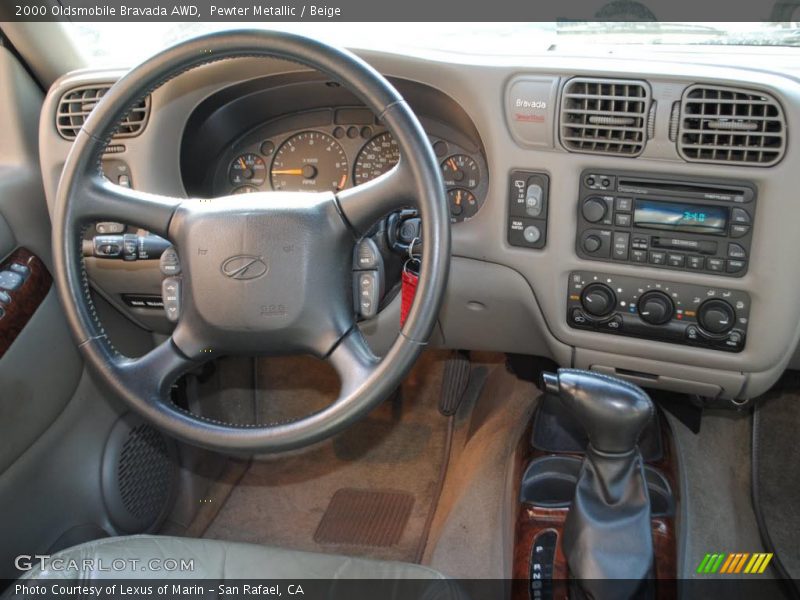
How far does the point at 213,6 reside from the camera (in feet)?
5.21

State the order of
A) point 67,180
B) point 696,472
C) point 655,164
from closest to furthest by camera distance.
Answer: point 67,180, point 655,164, point 696,472

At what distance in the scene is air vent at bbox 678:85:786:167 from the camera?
1.26 metres

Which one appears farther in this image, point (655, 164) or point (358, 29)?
point (358, 29)

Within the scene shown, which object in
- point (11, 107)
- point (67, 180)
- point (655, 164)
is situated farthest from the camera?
point (11, 107)

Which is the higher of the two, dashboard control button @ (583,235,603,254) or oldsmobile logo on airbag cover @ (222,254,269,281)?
oldsmobile logo on airbag cover @ (222,254,269,281)

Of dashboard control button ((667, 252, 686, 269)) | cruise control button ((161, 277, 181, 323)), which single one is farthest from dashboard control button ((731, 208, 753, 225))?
cruise control button ((161, 277, 181, 323))

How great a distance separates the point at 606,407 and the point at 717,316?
0.38 meters

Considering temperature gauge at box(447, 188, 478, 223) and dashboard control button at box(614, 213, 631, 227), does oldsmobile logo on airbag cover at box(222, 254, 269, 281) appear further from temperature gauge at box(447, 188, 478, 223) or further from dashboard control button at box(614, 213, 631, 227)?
dashboard control button at box(614, 213, 631, 227)

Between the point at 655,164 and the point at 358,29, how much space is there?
715 millimetres

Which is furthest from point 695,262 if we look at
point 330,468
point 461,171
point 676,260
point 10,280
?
point 10,280

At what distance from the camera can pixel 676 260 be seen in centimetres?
138

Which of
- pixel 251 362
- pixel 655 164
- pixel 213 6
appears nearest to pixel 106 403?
pixel 251 362

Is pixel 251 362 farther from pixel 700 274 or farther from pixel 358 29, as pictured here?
pixel 700 274

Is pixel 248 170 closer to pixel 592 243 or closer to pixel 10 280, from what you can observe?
pixel 10 280
